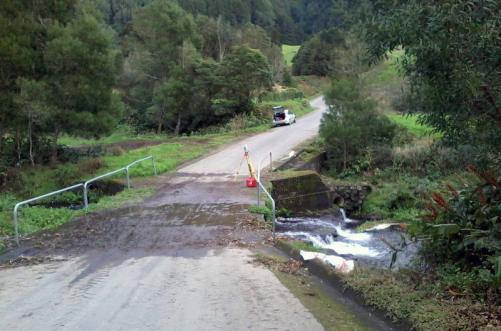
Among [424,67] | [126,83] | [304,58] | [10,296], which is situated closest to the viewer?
[424,67]

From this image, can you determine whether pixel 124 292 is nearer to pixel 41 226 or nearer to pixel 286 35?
pixel 41 226

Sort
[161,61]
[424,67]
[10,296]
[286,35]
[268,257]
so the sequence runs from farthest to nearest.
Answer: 1. [286,35]
2. [161,61]
3. [268,257]
4. [10,296]
5. [424,67]

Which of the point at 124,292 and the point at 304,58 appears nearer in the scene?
the point at 124,292

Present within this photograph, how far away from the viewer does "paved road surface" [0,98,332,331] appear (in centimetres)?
621

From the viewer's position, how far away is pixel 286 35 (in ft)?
380

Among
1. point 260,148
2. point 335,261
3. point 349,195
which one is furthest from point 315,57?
point 335,261

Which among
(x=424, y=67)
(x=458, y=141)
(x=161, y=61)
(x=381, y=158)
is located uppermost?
(x=161, y=61)

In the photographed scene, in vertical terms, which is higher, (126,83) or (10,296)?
(126,83)

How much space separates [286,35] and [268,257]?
111603mm

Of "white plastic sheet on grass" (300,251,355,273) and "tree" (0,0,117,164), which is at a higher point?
"tree" (0,0,117,164)

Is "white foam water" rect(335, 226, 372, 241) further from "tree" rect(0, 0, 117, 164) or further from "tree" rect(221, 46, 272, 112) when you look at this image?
"tree" rect(221, 46, 272, 112)

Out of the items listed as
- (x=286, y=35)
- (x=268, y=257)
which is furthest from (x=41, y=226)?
(x=286, y=35)

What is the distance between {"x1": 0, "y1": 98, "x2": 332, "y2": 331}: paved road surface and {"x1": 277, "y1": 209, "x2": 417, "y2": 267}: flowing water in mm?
1739

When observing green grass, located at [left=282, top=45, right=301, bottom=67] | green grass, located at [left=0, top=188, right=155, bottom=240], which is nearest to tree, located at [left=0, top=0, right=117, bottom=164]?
green grass, located at [left=0, top=188, right=155, bottom=240]
